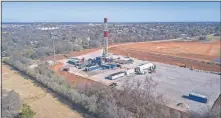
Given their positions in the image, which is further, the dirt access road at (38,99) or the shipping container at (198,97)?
the shipping container at (198,97)

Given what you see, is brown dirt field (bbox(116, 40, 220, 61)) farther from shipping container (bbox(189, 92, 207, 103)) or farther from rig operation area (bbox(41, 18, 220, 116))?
shipping container (bbox(189, 92, 207, 103))

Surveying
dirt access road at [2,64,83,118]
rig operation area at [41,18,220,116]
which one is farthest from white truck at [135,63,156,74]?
dirt access road at [2,64,83,118]

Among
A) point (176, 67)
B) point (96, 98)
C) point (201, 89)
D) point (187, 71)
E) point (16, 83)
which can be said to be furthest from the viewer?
point (176, 67)

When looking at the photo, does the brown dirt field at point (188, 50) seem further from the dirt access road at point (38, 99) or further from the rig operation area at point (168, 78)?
the dirt access road at point (38, 99)

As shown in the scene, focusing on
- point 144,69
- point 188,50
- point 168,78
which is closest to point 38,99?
point 144,69

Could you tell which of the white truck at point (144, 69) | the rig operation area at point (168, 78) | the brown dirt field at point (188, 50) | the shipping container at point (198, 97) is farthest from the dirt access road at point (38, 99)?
the brown dirt field at point (188, 50)

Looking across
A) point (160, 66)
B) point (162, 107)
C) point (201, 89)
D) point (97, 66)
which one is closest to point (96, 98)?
point (162, 107)

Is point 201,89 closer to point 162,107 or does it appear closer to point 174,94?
point 174,94
